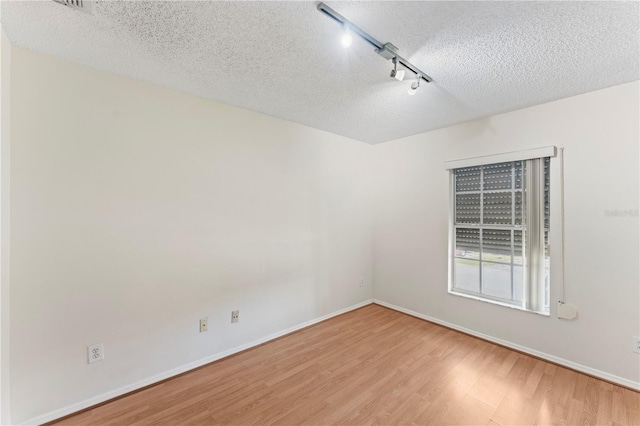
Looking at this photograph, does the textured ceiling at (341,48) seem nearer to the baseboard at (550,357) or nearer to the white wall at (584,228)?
the white wall at (584,228)

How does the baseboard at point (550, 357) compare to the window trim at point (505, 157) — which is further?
the window trim at point (505, 157)

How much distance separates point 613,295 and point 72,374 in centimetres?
442

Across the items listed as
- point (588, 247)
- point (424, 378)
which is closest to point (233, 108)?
point (424, 378)

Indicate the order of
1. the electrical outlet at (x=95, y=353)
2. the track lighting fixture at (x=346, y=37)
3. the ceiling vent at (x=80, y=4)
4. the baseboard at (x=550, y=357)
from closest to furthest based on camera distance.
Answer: the ceiling vent at (x=80, y=4) → the track lighting fixture at (x=346, y=37) → the electrical outlet at (x=95, y=353) → the baseboard at (x=550, y=357)

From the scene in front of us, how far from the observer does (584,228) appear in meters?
2.34

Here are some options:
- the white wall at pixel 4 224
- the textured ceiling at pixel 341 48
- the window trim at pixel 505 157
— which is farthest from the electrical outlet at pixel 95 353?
the window trim at pixel 505 157

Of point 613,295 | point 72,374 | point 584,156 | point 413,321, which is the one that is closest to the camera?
point 72,374

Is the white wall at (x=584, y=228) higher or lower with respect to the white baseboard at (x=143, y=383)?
higher

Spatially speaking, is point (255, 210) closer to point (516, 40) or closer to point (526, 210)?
point (516, 40)

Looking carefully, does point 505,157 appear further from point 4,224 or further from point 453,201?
point 4,224

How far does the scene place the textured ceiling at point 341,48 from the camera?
1402 millimetres

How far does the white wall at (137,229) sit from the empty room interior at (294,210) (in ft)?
0.05

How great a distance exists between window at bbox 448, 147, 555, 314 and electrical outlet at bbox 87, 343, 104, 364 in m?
3.64

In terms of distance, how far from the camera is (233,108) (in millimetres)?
2658
